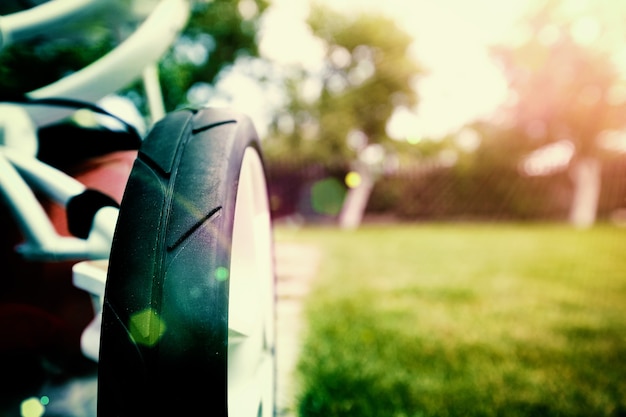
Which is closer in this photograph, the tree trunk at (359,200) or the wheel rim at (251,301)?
the wheel rim at (251,301)

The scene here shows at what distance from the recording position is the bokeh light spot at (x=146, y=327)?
561 millimetres

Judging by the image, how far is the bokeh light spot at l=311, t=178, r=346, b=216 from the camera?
1666cm

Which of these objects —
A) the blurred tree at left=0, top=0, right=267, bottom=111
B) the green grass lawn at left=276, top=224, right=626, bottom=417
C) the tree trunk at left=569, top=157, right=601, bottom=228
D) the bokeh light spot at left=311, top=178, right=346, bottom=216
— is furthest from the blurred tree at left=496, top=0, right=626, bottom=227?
the blurred tree at left=0, top=0, right=267, bottom=111

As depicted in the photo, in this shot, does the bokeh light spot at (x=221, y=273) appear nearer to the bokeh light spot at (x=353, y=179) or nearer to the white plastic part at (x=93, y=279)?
the white plastic part at (x=93, y=279)

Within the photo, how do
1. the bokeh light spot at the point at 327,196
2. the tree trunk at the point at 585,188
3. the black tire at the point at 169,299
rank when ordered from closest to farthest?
the black tire at the point at 169,299
the tree trunk at the point at 585,188
the bokeh light spot at the point at 327,196

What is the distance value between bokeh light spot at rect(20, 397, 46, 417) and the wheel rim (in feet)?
1.63

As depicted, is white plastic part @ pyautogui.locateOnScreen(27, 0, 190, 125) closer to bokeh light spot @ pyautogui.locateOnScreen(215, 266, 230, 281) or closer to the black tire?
the black tire

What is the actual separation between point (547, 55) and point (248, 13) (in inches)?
527

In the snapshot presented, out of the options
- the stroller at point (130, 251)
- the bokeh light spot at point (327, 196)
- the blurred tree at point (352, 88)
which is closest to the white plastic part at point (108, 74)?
the stroller at point (130, 251)

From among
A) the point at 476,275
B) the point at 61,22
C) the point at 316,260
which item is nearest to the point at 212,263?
the point at 61,22

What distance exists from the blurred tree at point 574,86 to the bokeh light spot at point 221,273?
1706 cm

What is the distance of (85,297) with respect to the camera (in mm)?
951

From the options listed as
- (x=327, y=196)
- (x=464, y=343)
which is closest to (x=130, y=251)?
(x=464, y=343)

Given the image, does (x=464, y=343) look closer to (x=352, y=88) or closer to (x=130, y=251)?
(x=130, y=251)
